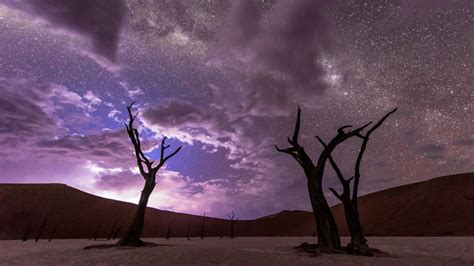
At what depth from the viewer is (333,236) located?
20.8m

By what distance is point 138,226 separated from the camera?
24812mm

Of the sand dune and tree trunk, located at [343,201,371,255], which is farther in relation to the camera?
the sand dune

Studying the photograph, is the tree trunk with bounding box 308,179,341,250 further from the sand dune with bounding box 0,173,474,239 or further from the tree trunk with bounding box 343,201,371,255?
the sand dune with bounding box 0,173,474,239

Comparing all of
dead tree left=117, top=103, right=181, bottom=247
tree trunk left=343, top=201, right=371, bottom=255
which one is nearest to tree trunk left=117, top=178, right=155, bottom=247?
dead tree left=117, top=103, right=181, bottom=247

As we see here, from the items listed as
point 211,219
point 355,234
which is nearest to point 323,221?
point 355,234

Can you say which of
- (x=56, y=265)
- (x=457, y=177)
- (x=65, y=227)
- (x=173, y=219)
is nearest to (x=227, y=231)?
(x=173, y=219)

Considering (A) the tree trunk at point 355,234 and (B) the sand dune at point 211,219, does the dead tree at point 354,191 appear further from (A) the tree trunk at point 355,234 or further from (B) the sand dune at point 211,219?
(B) the sand dune at point 211,219

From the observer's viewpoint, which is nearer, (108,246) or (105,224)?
(108,246)

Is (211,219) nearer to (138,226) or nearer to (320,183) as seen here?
(138,226)

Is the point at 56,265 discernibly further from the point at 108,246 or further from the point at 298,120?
the point at 298,120

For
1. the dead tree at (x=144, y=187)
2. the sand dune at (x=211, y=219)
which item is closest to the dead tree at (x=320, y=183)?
the dead tree at (x=144, y=187)

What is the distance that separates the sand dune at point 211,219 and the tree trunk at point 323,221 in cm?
5371

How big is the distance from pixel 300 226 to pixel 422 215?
4071 cm

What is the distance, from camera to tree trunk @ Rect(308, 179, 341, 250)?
65.8 ft
